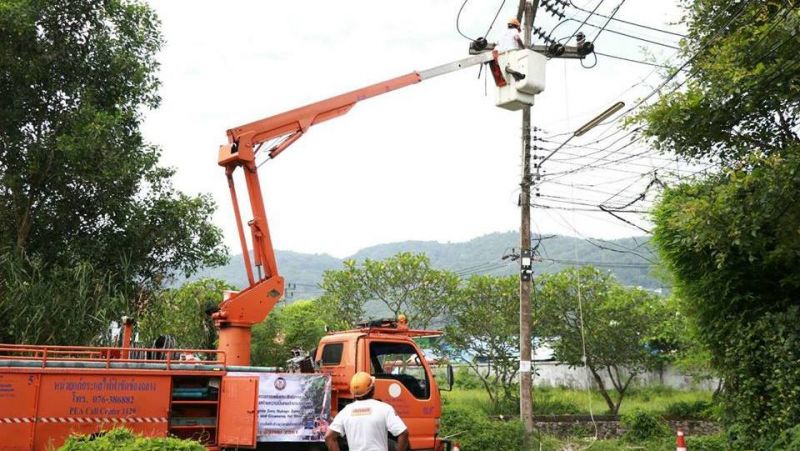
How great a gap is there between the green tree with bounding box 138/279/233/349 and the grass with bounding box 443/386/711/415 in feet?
30.9

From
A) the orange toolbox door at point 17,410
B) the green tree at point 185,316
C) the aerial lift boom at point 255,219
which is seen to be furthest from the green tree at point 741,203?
the green tree at point 185,316

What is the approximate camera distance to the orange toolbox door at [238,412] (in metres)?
8.48

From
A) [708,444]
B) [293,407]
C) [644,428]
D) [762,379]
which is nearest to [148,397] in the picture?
[293,407]

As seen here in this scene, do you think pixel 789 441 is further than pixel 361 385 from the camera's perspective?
Yes

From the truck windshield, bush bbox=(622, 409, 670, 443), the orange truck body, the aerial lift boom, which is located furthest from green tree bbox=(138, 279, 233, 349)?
bush bbox=(622, 409, 670, 443)

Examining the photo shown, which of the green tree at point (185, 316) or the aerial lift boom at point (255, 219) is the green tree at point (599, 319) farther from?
the aerial lift boom at point (255, 219)

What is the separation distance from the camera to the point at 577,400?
29109 mm

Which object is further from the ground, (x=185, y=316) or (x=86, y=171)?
(x=86, y=171)

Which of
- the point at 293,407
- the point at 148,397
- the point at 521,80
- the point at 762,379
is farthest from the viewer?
the point at 521,80

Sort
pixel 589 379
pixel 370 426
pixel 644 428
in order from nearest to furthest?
pixel 370 426, pixel 644 428, pixel 589 379

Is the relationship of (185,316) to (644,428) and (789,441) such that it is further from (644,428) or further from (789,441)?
(789,441)

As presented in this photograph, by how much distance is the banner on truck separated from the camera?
28.7 feet

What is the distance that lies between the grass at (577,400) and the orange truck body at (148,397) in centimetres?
1529

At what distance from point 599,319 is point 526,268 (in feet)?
41.8
